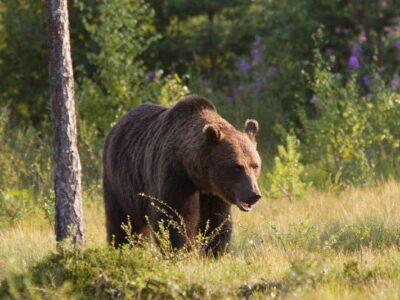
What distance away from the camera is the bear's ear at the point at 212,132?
24.5ft

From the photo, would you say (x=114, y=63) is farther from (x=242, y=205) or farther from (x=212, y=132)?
(x=242, y=205)

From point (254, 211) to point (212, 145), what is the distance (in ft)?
9.89

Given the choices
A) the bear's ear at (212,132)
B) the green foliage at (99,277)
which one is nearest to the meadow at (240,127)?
the green foliage at (99,277)

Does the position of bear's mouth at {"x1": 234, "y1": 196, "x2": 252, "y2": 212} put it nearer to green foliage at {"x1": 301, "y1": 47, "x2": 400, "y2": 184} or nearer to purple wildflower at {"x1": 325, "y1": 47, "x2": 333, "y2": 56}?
green foliage at {"x1": 301, "y1": 47, "x2": 400, "y2": 184}

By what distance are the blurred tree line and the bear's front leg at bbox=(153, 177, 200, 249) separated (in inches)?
193

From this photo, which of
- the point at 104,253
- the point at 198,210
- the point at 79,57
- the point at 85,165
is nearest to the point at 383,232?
→ the point at 198,210

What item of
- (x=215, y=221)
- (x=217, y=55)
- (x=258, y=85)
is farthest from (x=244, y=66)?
(x=215, y=221)

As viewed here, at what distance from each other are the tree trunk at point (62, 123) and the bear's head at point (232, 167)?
3.58 feet

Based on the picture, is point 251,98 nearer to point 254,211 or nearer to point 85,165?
point 85,165

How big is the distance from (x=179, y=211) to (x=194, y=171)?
35cm

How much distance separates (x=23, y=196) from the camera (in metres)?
10.8

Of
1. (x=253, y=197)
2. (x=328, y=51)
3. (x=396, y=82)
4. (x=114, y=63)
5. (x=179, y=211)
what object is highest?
(x=114, y=63)

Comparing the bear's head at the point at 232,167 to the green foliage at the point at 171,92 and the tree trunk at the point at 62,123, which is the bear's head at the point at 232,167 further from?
the green foliage at the point at 171,92

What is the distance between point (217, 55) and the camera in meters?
18.3
